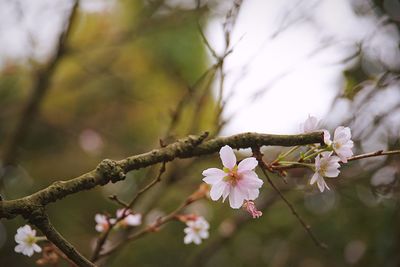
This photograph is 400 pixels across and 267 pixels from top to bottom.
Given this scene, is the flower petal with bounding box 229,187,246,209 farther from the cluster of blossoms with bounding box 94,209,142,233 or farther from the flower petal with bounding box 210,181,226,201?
the cluster of blossoms with bounding box 94,209,142,233

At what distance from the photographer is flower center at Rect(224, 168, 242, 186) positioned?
Result: 0.87m

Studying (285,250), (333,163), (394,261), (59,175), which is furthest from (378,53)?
(59,175)

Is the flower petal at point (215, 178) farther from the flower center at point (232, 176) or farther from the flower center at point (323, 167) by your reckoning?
the flower center at point (323, 167)

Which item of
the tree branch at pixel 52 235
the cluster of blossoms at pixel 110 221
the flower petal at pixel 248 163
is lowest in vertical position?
the cluster of blossoms at pixel 110 221

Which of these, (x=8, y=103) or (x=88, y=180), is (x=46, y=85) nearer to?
(x=8, y=103)

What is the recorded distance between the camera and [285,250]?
2.44 meters

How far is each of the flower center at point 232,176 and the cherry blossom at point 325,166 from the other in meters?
0.15

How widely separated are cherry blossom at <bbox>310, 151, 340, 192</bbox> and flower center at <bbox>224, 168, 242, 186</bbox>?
0.15 m

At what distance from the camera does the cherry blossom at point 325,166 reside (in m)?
0.86

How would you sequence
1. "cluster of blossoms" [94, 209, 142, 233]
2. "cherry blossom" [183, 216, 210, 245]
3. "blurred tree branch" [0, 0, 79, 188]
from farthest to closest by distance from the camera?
"blurred tree branch" [0, 0, 79, 188] → "cherry blossom" [183, 216, 210, 245] → "cluster of blossoms" [94, 209, 142, 233]

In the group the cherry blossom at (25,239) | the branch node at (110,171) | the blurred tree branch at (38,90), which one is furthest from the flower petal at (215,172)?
the blurred tree branch at (38,90)

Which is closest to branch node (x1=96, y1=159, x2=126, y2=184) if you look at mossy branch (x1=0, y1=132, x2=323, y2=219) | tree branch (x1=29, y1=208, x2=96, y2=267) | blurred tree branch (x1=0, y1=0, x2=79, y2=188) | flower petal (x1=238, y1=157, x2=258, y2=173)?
mossy branch (x1=0, y1=132, x2=323, y2=219)

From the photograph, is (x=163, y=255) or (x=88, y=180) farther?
(x=163, y=255)

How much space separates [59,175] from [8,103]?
76 cm
